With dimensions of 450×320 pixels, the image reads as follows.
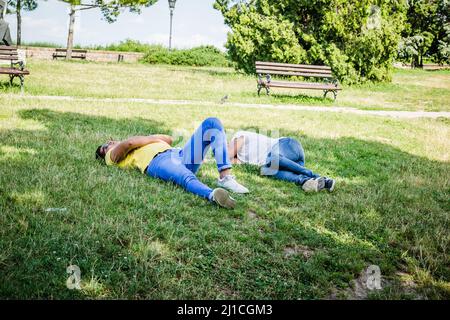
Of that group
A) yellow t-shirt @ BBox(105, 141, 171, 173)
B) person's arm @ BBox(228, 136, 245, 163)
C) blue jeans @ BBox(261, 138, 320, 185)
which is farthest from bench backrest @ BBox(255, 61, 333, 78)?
yellow t-shirt @ BBox(105, 141, 171, 173)

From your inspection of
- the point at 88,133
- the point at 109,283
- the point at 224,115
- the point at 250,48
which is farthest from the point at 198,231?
the point at 250,48

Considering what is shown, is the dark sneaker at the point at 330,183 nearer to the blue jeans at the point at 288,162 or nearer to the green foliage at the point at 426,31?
the blue jeans at the point at 288,162

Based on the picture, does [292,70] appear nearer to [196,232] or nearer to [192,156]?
[192,156]

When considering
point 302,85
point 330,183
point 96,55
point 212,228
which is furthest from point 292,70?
point 96,55

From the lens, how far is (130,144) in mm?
4246

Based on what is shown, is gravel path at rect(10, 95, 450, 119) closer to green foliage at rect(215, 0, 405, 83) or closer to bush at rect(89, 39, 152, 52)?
green foliage at rect(215, 0, 405, 83)

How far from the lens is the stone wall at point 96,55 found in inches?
1123

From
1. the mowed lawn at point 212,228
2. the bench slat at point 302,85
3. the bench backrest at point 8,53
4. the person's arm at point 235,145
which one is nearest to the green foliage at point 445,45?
the bench slat at point 302,85

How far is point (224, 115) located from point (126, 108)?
2326mm

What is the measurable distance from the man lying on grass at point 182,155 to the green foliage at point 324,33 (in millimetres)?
13878

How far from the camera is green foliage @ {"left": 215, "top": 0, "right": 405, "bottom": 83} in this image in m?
16.8

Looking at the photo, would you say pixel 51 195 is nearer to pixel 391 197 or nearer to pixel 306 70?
pixel 391 197

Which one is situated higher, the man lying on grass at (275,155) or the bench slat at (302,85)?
the bench slat at (302,85)

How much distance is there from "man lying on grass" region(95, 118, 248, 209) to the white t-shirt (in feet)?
2.37
